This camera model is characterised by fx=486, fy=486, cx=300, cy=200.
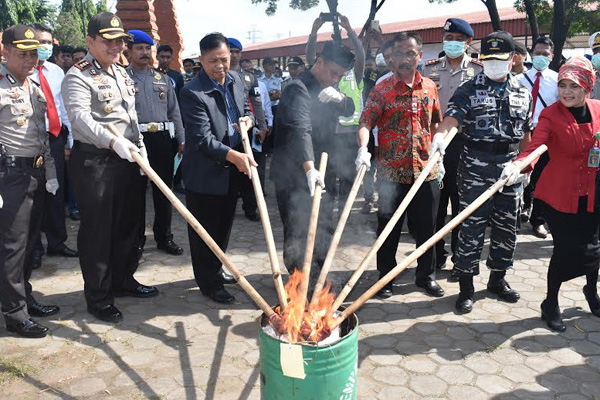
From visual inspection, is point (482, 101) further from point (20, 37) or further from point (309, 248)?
point (20, 37)

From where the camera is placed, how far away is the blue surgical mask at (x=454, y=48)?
16.4ft

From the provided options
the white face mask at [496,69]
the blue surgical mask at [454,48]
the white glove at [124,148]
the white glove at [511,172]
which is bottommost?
the white glove at [511,172]

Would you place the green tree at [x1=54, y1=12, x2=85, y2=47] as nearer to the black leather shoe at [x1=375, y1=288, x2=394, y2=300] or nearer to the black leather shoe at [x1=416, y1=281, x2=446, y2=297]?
the black leather shoe at [x1=375, y1=288, x2=394, y2=300]

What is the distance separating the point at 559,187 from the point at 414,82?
1443 mm

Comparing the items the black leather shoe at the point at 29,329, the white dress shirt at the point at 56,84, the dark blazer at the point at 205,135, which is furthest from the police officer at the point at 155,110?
the black leather shoe at the point at 29,329

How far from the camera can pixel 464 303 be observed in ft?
13.9

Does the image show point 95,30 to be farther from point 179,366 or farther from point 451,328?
point 451,328

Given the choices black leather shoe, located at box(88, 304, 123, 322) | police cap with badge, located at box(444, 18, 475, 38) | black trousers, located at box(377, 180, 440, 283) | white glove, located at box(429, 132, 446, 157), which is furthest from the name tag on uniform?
black leather shoe, located at box(88, 304, 123, 322)

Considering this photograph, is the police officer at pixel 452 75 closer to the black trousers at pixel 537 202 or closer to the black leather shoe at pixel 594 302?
the black leather shoe at pixel 594 302

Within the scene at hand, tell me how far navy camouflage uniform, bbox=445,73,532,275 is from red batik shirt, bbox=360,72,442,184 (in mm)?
273

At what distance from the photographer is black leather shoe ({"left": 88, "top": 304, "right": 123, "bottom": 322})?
400 cm

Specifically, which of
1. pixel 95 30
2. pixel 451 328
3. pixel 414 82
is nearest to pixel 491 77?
Answer: pixel 414 82

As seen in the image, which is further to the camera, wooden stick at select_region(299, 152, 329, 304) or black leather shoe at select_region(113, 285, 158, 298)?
black leather shoe at select_region(113, 285, 158, 298)

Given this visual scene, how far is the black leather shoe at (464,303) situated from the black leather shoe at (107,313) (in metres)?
2.89
